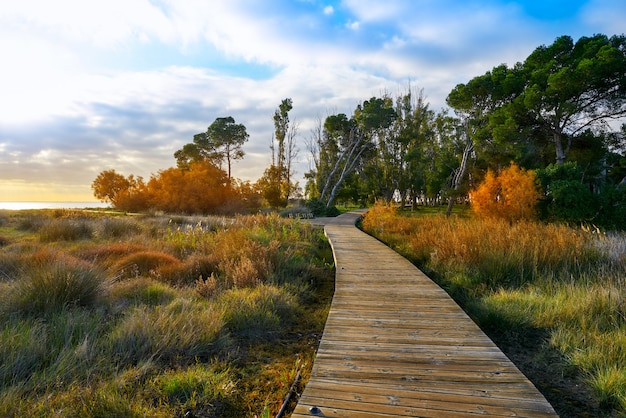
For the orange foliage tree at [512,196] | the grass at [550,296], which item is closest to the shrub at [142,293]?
the grass at [550,296]

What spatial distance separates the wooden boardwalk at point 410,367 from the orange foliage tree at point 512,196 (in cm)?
1286

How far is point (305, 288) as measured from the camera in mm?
6477

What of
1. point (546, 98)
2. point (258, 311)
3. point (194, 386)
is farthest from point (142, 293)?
point (546, 98)

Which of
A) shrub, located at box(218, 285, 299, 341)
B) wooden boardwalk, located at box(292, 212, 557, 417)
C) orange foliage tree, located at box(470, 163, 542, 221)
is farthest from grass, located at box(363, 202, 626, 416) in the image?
orange foliage tree, located at box(470, 163, 542, 221)

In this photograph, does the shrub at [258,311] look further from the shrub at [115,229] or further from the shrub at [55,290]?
the shrub at [115,229]

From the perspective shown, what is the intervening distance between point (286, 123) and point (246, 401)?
3481 centimetres

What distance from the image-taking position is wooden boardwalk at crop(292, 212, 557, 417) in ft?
7.68

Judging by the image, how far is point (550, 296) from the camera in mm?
5008

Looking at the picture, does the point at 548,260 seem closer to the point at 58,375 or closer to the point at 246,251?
the point at 246,251

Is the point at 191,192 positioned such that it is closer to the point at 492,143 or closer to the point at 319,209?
the point at 319,209

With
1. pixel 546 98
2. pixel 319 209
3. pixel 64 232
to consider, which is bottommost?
pixel 64 232

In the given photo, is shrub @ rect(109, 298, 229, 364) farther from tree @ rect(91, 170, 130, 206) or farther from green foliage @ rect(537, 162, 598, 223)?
tree @ rect(91, 170, 130, 206)

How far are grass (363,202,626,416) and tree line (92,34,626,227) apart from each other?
9.54m

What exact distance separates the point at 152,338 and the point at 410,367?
9.32 ft
